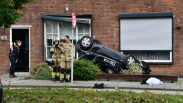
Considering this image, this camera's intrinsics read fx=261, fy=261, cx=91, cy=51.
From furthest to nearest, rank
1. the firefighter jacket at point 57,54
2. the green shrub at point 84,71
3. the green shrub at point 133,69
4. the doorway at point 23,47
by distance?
the doorway at point 23,47
the green shrub at point 133,69
the green shrub at point 84,71
the firefighter jacket at point 57,54

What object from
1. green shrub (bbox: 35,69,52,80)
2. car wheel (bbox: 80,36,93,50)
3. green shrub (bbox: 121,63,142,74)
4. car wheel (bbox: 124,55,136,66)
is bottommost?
green shrub (bbox: 35,69,52,80)

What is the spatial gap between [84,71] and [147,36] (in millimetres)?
5236

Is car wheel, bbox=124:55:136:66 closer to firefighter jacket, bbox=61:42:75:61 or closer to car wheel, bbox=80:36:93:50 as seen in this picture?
car wheel, bbox=80:36:93:50

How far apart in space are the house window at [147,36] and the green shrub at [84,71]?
12.8 ft

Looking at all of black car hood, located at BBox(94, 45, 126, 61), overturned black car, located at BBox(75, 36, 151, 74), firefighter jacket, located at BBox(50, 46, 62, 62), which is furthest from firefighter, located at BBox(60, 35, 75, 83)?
black car hood, located at BBox(94, 45, 126, 61)

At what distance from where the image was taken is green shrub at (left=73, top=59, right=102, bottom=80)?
11.5 meters

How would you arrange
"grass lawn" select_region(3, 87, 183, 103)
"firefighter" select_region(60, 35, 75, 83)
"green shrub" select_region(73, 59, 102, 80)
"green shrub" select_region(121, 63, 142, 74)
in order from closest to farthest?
"grass lawn" select_region(3, 87, 183, 103)
"firefighter" select_region(60, 35, 75, 83)
"green shrub" select_region(73, 59, 102, 80)
"green shrub" select_region(121, 63, 142, 74)

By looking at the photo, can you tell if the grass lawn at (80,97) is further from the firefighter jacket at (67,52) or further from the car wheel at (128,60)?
the car wheel at (128,60)

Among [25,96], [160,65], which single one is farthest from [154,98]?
[160,65]

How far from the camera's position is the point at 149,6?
1495cm

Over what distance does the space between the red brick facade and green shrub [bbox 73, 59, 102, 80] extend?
3.66 metres

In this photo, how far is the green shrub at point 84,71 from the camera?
11523mm

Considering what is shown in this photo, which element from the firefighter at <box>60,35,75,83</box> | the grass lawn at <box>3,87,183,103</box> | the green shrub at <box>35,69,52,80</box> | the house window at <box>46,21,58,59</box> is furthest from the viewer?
the house window at <box>46,21,58,59</box>

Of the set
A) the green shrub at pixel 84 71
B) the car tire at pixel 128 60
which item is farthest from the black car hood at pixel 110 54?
the green shrub at pixel 84 71
